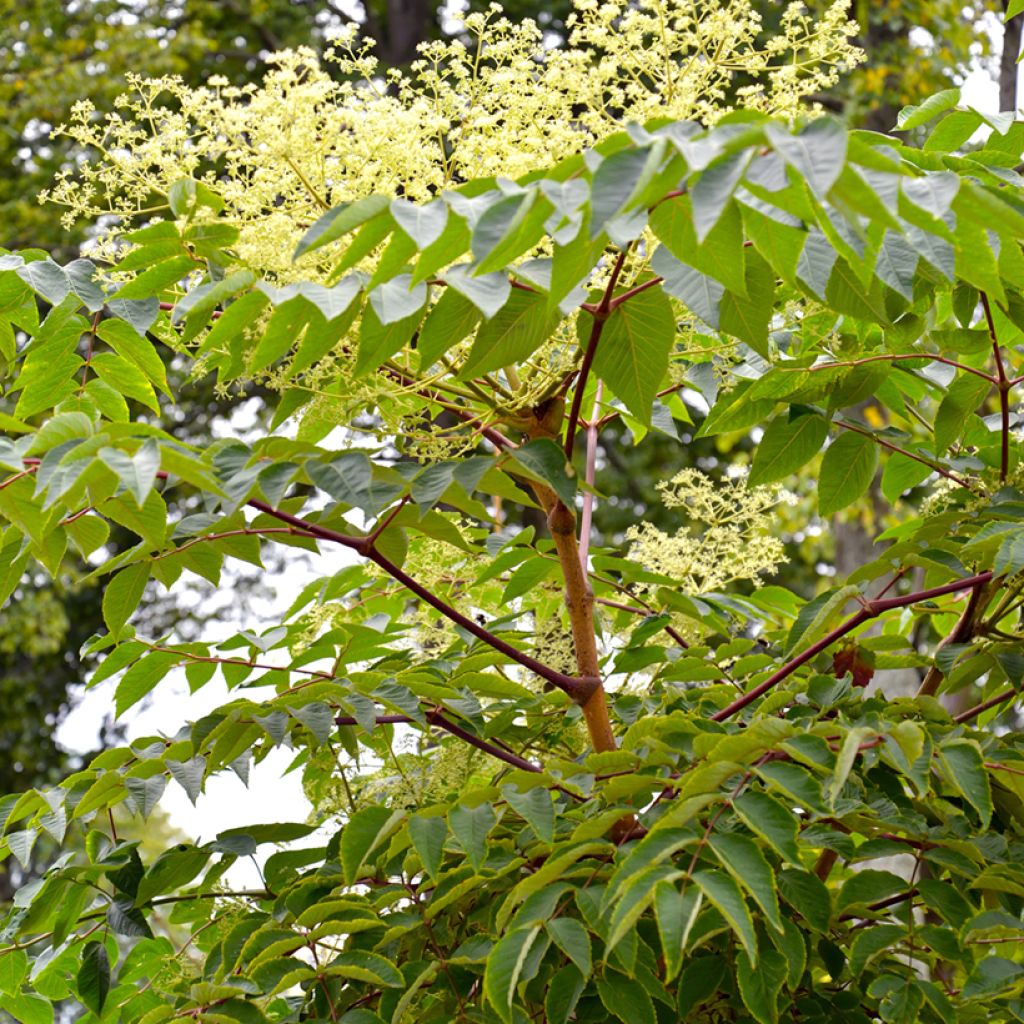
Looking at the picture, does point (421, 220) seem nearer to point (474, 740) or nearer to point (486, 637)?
point (486, 637)

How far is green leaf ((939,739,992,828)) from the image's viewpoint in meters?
1.35

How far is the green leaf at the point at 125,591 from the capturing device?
1640 millimetres

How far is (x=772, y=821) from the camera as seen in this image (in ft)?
4.24

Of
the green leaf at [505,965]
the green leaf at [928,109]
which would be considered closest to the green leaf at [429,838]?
the green leaf at [505,965]

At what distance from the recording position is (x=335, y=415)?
1.49m

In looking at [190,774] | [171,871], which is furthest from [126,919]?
[190,774]

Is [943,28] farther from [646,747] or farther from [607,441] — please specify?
[646,747]

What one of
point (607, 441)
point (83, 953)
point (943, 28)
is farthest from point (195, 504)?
point (83, 953)

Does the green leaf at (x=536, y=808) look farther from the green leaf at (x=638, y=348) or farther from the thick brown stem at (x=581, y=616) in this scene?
the green leaf at (x=638, y=348)

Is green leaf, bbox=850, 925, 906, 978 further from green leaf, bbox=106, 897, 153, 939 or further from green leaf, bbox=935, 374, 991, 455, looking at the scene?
green leaf, bbox=106, 897, 153, 939

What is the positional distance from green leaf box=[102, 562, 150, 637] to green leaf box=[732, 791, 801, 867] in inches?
31.1

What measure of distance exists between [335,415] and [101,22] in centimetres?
976

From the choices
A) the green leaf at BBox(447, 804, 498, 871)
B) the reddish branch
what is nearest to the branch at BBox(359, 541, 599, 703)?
the reddish branch

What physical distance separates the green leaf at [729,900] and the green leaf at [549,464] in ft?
1.32
